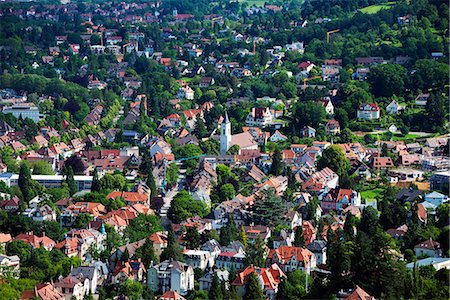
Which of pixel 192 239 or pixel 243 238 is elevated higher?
pixel 192 239

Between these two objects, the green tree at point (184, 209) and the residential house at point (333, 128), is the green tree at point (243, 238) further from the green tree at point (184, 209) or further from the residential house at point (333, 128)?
the residential house at point (333, 128)

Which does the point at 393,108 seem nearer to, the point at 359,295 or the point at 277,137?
the point at 277,137

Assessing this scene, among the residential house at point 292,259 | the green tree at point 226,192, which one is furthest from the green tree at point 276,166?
Answer: the residential house at point 292,259

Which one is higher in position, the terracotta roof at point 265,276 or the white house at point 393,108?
the terracotta roof at point 265,276

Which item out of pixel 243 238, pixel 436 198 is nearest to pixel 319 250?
pixel 243 238

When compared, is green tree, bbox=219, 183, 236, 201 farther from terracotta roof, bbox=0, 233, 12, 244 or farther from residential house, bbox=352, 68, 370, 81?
residential house, bbox=352, 68, 370, 81

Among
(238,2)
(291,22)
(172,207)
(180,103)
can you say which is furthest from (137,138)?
(238,2)
